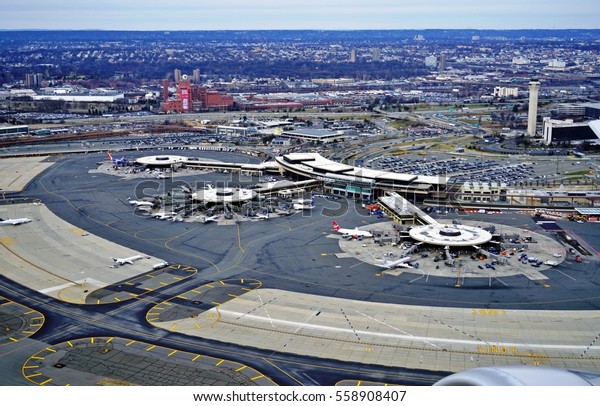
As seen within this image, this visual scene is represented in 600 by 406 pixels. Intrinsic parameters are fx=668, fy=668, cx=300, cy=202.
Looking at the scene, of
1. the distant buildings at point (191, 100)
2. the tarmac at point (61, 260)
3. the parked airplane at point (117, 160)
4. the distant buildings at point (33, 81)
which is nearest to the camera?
the tarmac at point (61, 260)

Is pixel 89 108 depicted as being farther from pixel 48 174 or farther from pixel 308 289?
pixel 308 289

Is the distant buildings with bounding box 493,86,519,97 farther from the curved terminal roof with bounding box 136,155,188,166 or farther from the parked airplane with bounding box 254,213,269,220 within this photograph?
the parked airplane with bounding box 254,213,269,220

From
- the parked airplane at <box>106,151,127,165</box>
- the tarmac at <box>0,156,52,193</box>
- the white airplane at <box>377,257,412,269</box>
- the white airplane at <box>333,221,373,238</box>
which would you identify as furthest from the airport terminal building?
the tarmac at <box>0,156,52,193</box>

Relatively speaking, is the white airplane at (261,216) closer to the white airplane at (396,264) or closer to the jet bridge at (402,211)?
the jet bridge at (402,211)

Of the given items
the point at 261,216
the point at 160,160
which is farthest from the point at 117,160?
the point at 261,216

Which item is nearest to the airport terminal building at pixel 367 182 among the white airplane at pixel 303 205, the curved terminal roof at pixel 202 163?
the white airplane at pixel 303 205

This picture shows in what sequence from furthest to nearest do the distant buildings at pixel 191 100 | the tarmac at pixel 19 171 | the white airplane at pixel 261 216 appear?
the distant buildings at pixel 191 100 < the tarmac at pixel 19 171 < the white airplane at pixel 261 216
